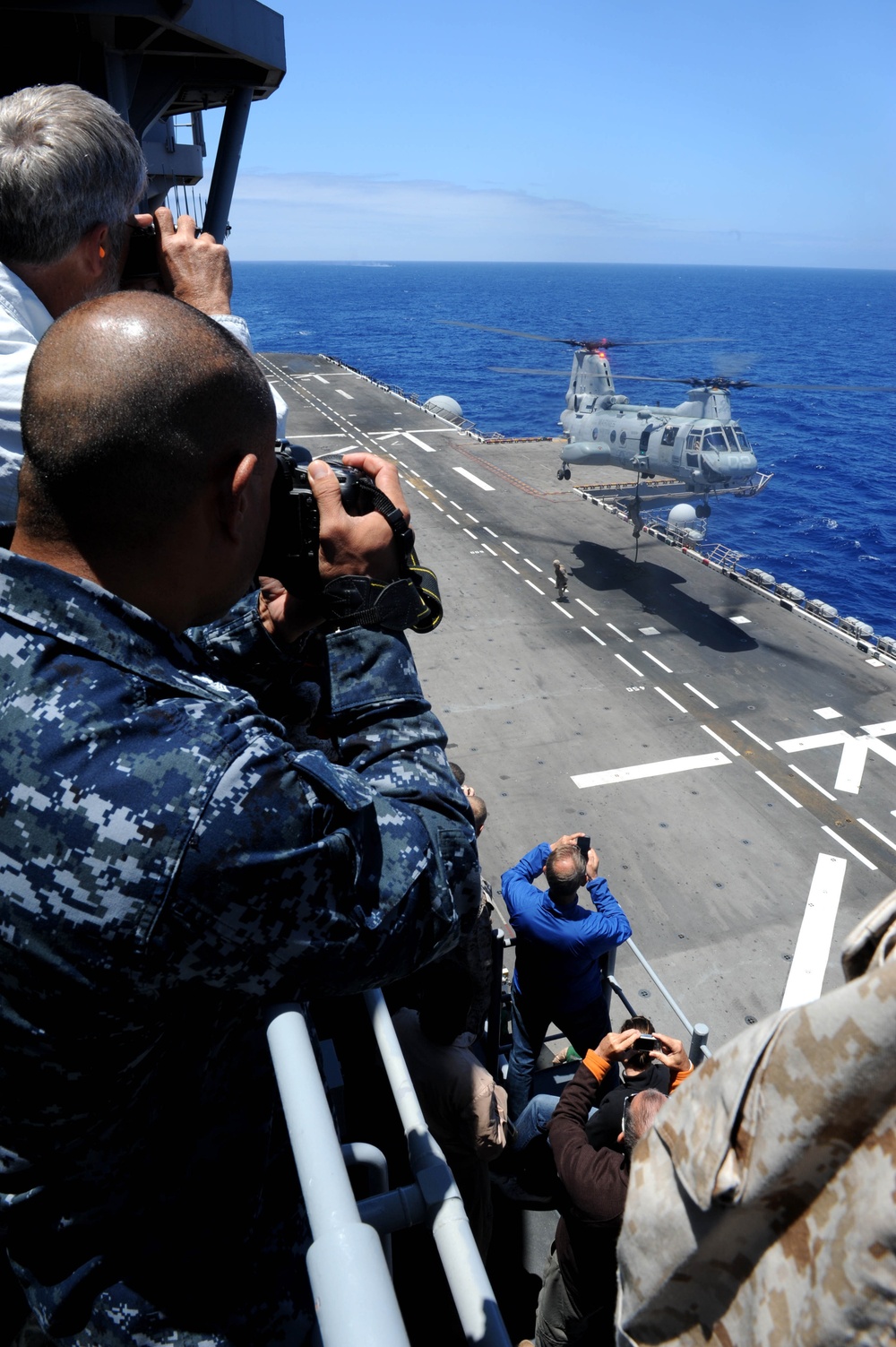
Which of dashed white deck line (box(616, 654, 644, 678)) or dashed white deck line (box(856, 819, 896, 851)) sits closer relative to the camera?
dashed white deck line (box(856, 819, 896, 851))

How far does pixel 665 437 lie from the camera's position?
90.2 feet

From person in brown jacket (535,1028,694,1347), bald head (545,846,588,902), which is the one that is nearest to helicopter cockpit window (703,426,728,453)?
bald head (545,846,588,902)

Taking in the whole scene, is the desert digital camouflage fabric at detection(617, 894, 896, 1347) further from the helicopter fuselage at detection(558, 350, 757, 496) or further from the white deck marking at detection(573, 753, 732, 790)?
the helicopter fuselage at detection(558, 350, 757, 496)

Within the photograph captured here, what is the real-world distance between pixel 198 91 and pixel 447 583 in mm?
15185

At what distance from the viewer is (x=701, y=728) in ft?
60.1

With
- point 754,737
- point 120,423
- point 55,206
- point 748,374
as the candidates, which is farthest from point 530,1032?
point 748,374

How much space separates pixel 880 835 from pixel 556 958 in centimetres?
1148

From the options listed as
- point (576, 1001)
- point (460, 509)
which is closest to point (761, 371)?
point (460, 509)

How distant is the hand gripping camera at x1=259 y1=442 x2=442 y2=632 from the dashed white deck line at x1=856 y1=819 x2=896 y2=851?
51.1 feet

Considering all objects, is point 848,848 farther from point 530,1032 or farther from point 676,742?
point 530,1032

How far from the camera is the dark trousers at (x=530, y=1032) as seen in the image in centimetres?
641

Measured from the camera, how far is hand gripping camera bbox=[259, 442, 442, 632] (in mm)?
1848

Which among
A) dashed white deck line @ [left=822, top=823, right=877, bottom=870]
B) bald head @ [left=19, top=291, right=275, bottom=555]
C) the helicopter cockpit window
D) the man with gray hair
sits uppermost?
the man with gray hair

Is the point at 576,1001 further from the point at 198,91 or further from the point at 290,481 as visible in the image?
the point at 198,91
